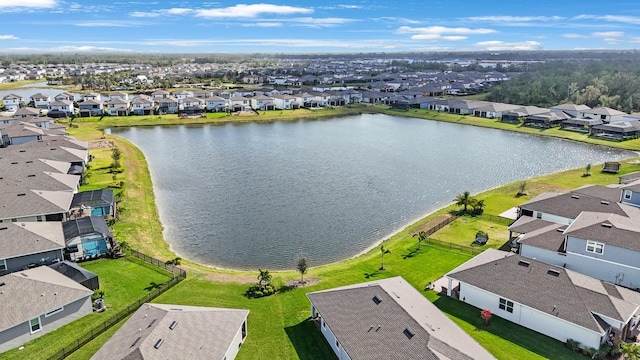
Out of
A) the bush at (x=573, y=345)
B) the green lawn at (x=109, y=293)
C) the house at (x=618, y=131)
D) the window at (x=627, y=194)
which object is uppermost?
the house at (x=618, y=131)

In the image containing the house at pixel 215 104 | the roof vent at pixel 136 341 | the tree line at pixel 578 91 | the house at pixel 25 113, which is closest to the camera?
the roof vent at pixel 136 341

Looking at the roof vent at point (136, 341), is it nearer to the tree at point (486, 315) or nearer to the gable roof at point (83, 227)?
the gable roof at point (83, 227)

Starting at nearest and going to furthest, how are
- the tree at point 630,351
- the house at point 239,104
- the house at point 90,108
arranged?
the tree at point 630,351 < the house at point 90,108 < the house at point 239,104

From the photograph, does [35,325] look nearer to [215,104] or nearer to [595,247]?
[595,247]

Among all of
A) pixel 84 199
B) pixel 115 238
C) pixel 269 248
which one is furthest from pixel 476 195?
pixel 84 199

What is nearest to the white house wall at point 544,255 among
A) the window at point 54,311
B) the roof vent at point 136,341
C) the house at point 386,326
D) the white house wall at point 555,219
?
the white house wall at point 555,219

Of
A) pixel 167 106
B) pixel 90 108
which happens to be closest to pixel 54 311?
pixel 167 106

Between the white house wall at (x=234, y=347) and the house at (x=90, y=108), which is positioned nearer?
the white house wall at (x=234, y=347)

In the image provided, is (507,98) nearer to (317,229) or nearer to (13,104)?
(317,229)
